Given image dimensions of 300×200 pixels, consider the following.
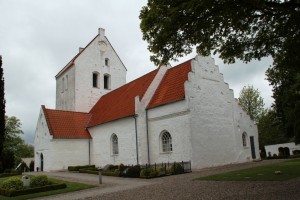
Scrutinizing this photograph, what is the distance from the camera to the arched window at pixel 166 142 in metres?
23.0

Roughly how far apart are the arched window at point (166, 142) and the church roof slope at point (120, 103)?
3.14m

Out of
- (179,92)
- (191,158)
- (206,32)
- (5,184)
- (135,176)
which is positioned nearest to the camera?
(206,32)

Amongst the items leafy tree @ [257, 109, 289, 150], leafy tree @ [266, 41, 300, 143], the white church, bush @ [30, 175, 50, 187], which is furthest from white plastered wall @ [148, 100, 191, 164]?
leafy tree @ [257, 109, 289, 150]

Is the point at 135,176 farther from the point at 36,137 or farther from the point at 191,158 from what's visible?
the point at 36,137

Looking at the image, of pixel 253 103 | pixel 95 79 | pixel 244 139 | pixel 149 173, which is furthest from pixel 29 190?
pixel 253 103

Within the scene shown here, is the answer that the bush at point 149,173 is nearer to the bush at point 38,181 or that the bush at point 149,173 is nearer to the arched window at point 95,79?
the bush at point 38,181

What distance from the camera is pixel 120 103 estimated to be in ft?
94.0

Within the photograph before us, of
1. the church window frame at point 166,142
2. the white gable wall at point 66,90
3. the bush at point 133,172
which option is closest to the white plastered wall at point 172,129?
the church window frame at point 166,142

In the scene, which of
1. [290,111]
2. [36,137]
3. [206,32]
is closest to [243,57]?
[206,32]

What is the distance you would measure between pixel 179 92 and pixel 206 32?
496 inches

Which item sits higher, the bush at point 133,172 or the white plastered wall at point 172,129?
the white plastered wall at point 172,129

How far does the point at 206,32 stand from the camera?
1040 centimetres

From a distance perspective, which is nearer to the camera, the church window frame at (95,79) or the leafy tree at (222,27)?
the leafy tree at (222,27)

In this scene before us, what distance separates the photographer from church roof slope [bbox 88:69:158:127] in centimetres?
2626
